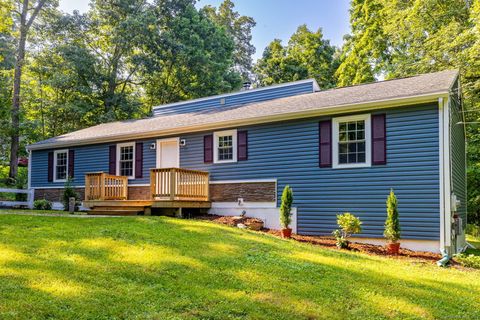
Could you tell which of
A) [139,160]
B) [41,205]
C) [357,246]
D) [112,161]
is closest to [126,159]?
[112,161]

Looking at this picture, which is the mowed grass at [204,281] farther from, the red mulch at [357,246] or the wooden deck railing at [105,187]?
the wooden deck railing at [105,187]

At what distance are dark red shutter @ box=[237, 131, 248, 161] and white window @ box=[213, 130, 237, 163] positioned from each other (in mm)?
152

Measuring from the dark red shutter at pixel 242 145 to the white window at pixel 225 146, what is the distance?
152 mm

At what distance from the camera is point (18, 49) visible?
842 inches

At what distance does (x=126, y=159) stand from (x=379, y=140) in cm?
841

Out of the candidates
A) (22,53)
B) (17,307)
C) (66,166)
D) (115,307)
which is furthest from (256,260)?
(22,53)

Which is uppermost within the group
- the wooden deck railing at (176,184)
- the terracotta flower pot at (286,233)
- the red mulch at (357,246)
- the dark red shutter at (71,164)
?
the dark red shutter at (71,164)

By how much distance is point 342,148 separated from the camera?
942 cm

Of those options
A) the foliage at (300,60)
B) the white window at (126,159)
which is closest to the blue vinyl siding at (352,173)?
the white window at (126,159)

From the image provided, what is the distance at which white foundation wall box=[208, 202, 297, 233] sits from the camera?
33.6ft

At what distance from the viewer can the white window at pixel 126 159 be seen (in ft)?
43.2

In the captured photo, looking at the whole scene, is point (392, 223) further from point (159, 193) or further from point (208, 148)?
point (159, 193)

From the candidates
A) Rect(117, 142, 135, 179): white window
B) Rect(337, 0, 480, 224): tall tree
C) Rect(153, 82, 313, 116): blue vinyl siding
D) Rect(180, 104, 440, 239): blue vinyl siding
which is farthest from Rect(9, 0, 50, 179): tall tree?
Rect(337, 0, 480, 224): tall tree

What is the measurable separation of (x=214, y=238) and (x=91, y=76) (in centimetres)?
1917
